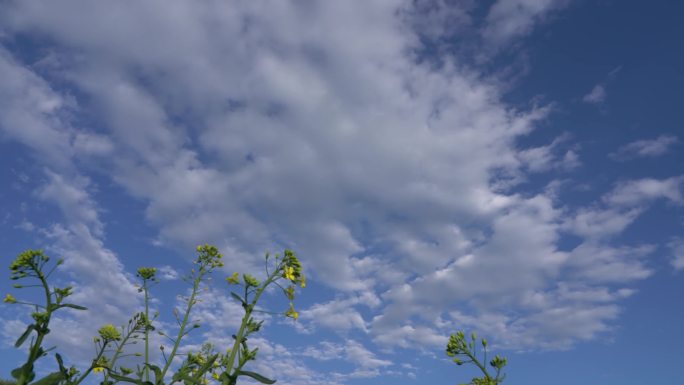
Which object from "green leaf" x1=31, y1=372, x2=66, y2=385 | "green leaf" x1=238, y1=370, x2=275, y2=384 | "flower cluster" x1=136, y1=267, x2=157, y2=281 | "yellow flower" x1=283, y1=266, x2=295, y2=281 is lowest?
"green leaf" x1=31, y1=372, x2=66, y2=385

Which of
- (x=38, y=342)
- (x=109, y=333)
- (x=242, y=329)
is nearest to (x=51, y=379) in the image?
(x=38, y=342)

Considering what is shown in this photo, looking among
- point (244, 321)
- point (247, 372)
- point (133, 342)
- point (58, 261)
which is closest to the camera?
point (247, 372)

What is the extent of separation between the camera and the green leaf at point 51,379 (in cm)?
412

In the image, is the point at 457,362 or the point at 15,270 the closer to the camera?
the point at 15,270

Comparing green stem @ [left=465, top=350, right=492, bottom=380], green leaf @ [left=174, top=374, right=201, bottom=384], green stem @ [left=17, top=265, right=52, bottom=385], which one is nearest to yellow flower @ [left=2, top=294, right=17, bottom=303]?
green stem @ [left=17, top=265, right=52, bottom=385]

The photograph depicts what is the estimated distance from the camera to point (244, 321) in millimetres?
4105

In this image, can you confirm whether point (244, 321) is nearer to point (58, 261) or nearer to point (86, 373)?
point (86, 373)

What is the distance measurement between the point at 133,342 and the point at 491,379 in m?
8.04

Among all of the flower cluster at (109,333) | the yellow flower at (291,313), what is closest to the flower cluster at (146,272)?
the flower cluster at (109,333)

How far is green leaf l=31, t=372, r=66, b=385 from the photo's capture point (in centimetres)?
412

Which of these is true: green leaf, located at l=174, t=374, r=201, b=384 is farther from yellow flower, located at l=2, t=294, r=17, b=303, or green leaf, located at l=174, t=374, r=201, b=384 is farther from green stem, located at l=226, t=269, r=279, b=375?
yellow flower, located at l=2, t=294, r=17, b=303

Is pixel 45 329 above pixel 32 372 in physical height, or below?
above

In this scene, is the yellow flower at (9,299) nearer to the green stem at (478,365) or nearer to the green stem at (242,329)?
the green stem at (242,329)

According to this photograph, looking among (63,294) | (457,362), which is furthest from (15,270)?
(457,362)
